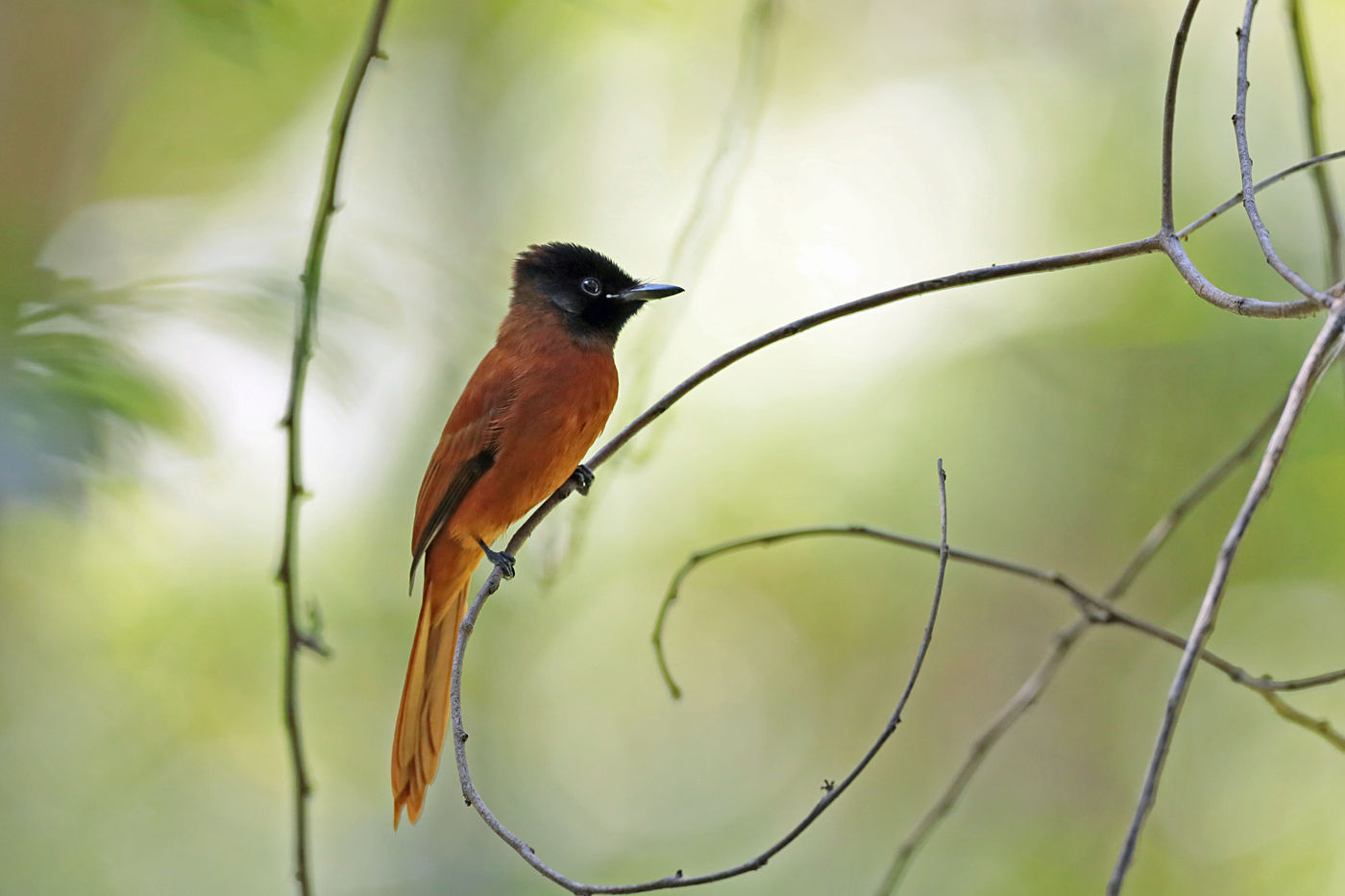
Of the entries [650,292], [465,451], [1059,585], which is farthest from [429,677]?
[1059,585]

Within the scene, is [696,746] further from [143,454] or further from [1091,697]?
[143,454]

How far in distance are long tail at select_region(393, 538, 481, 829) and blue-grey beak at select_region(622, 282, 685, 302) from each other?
2.89 ft

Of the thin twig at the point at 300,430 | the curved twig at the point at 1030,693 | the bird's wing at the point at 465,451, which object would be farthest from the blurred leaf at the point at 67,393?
the curved twig at the point at 1030,693

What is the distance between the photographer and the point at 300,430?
2125 millimetres

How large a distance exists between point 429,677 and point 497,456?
0.64m

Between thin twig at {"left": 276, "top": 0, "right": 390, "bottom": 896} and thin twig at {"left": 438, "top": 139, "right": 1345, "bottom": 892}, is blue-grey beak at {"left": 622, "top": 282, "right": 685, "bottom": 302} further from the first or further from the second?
thin twig at {"left": 438, "top": 139, "right": 1345, "bottom": 892}

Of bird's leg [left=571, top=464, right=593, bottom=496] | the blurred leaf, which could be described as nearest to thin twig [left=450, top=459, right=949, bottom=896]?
the blurred leaf

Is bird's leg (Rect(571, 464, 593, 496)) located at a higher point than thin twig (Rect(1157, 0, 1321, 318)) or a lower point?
→ lower

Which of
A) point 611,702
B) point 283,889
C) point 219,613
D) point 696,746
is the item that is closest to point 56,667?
point 219,613

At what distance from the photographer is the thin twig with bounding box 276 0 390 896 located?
200cm

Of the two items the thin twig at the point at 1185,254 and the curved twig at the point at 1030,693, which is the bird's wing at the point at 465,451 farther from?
the thin twig at the point at 1185,254

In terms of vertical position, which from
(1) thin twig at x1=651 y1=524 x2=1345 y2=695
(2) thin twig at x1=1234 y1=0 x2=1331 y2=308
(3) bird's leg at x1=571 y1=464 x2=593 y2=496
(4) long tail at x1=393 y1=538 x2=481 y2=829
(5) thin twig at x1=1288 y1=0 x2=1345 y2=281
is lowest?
(4) long tail at x1=393 y1=538 x2=481 y2=829

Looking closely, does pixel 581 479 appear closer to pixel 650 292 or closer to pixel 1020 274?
pixel 650 292

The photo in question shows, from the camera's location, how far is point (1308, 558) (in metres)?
4.23
